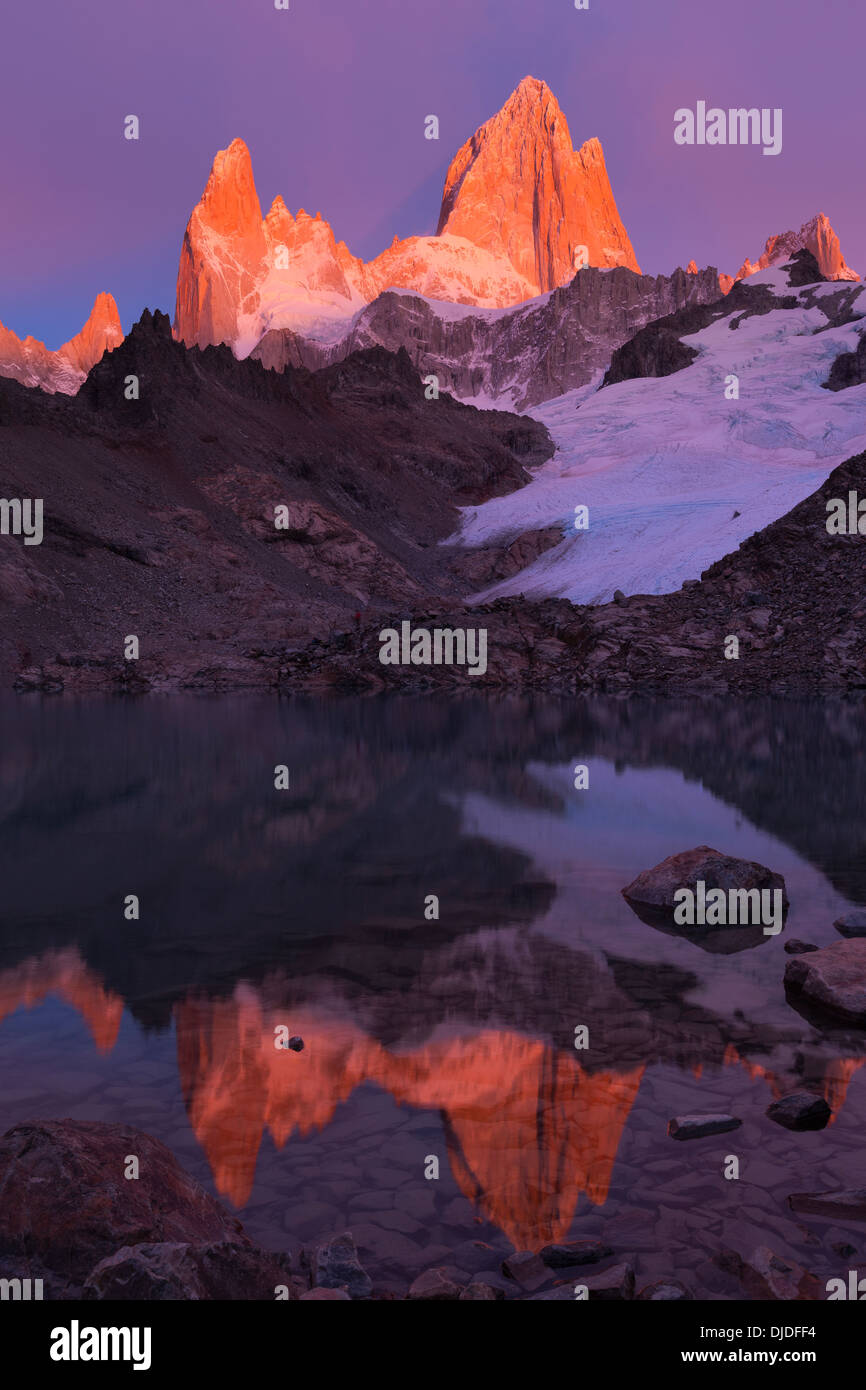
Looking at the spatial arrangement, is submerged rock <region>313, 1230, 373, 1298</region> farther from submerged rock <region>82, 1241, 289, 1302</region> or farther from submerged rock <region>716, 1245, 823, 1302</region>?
submerged rock <region>716, 1245, 823, 1302</region>

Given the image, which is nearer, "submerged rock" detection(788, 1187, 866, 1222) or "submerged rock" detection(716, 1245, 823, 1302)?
"submerged rock" detection(716, 1245, 823, 1302)

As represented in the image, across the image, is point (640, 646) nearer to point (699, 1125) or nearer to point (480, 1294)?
point (699, 1125)

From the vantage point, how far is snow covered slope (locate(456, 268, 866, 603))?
219 ft

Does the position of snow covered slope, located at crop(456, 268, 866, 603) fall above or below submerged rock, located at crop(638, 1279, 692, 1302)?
above

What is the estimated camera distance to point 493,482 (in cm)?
9419

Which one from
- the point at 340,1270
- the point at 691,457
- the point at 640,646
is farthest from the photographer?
the point at 691,457

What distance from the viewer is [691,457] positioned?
8556 cm

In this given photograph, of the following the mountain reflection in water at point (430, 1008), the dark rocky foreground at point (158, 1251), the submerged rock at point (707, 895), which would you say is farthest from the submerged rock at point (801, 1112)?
the submerged rock at point (707, 895)

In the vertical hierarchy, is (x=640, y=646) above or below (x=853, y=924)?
above

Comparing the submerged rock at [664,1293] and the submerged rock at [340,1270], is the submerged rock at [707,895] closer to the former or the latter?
the submerged rock at [664,1293]

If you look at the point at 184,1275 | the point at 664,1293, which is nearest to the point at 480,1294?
the point at 664,1293

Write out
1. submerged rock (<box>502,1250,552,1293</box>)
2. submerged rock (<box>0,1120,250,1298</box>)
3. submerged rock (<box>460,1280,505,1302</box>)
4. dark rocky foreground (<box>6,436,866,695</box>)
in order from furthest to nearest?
dark rocky foreground (<box>6,436,866,695</box>) < submerged rock (<box>502,1250,552,1293</box>) < submerged rock (<box>0,1120,250,1298</box>) < submerged rock (<box>460,1280,505,1302</box>)

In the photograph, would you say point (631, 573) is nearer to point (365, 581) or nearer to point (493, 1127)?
point (365, 581)

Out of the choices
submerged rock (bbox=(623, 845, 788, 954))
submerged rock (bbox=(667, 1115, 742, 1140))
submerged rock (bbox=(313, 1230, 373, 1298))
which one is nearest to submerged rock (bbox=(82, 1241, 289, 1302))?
submerged rock (bbox=(313, 1230, 373, 1298))
